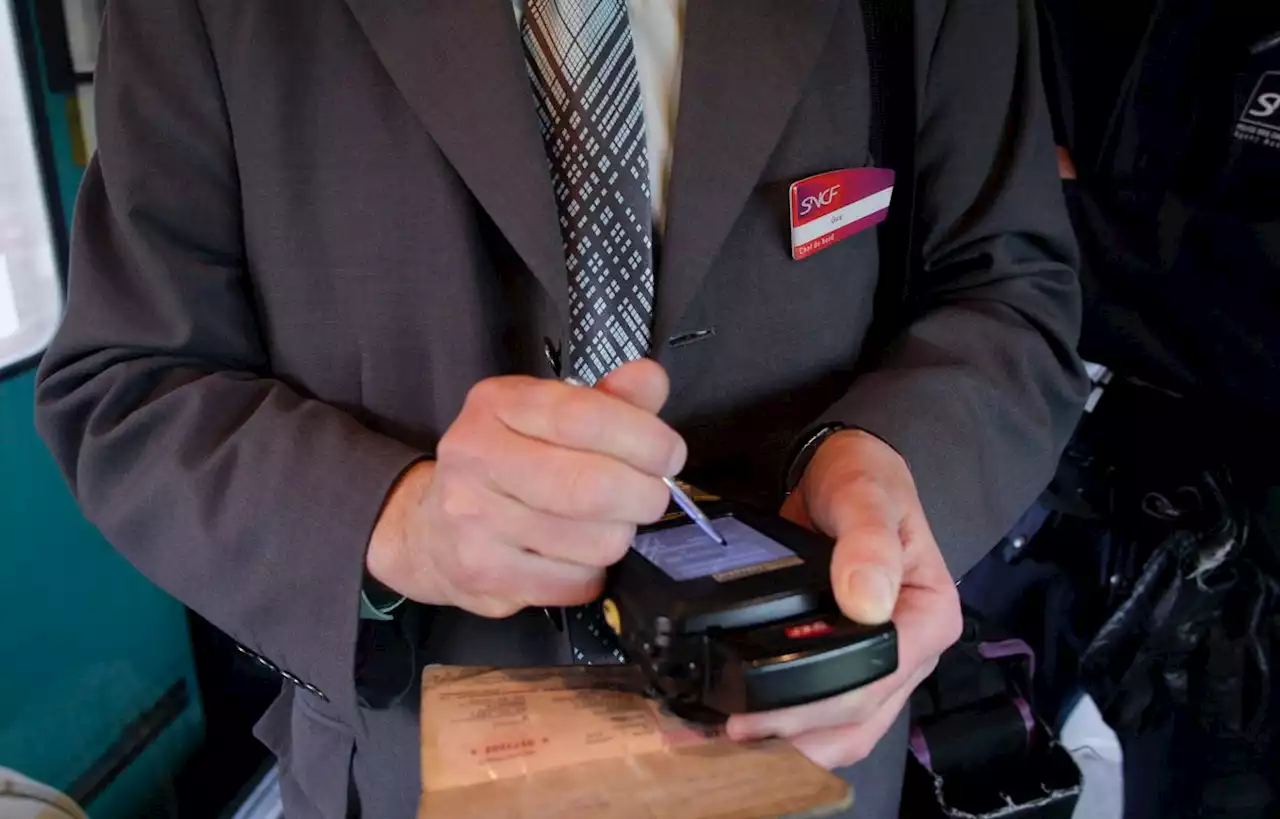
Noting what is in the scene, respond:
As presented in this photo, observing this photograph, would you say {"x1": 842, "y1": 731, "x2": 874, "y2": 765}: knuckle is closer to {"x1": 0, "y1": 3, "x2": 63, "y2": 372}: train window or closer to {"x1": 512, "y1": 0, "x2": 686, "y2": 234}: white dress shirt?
{"x1": 512, "y1": 0, "x2": 686, "y2": 234}: white dress shirt

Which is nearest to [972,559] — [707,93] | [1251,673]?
[707,93]

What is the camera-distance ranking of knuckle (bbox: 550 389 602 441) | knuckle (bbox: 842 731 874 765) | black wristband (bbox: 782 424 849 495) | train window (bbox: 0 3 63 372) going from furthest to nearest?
train window (bbox: 0 3 63 372)
black wristband (bbox: 782 424 849 495)
knuckle (bbox: 842 731 874 765)
knuckle (bbox: 550 389 602 441)

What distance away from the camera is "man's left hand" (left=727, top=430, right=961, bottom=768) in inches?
18.1

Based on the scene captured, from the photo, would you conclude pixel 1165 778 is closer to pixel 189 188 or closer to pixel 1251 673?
pixel 1251 673

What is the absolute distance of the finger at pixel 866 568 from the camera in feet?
1.47

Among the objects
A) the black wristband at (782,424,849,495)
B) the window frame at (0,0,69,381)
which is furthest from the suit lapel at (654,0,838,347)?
the window frame at (0,0,69,381)

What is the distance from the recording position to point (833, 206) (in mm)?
691

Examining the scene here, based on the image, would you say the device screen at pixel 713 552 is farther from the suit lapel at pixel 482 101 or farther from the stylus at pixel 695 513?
the suit lapel at pixel 482 101

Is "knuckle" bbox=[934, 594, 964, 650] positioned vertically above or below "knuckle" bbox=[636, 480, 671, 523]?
below

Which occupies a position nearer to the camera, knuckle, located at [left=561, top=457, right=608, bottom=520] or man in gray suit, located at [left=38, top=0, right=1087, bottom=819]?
knuckle, located at [left=561, top=457, right=608, bottom=520]

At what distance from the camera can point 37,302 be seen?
114 centimetres

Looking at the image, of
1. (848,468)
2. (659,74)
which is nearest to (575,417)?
(848,468)

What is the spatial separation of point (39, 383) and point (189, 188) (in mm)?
182

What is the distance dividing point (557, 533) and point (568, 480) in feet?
0.14
